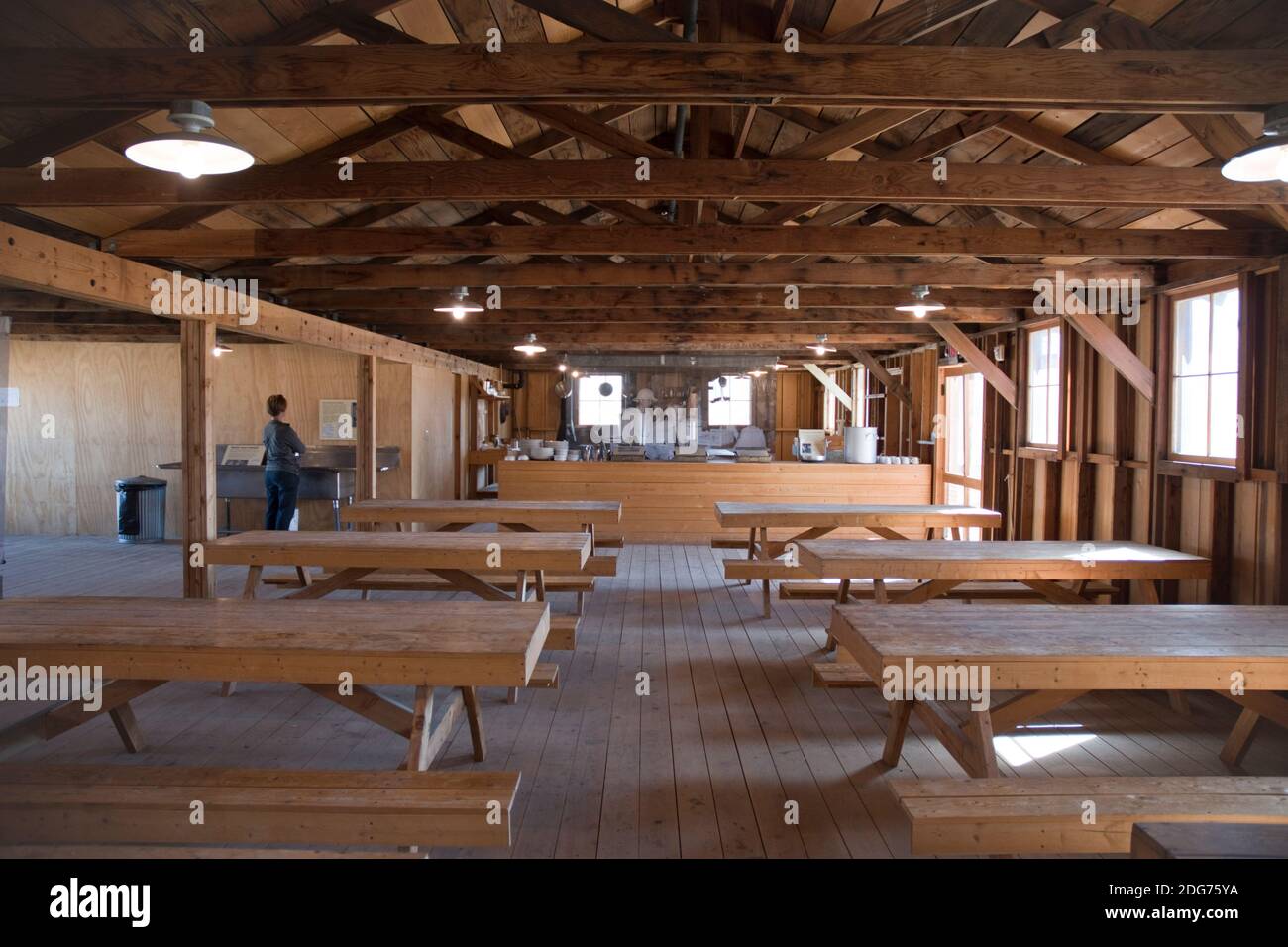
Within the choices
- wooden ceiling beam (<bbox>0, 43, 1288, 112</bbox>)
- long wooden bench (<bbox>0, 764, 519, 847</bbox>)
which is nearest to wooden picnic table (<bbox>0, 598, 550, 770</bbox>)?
long wooden bench (<bbox>0, 764, 519, 847</bbox>)

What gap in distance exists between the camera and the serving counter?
10531mm

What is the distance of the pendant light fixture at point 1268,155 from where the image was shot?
2.56m

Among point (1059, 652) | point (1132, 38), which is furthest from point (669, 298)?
point (1059, 652)

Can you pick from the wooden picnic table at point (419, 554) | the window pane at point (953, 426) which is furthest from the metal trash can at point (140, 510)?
the window pane at point (953, 426)

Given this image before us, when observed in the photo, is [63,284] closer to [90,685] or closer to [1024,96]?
[90,685]

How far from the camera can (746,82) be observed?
9.24 ft

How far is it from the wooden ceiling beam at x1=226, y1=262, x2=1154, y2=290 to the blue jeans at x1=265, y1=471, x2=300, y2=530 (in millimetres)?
2243

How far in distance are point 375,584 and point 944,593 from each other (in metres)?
3.67

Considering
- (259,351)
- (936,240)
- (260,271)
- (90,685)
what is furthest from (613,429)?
(90,685)

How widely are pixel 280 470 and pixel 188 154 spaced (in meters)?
5.87

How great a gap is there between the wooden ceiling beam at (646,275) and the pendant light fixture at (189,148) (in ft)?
11.9

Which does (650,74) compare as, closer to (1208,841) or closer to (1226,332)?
(1208,841)

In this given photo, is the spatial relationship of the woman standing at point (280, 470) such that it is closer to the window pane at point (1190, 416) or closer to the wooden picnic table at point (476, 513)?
the wooden picnic table at point (476, 513)

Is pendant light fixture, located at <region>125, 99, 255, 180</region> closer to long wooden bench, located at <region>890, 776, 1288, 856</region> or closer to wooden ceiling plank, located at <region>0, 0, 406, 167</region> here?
wooden ceiling plank, located at <region>0, 0, 406, 167</region>
